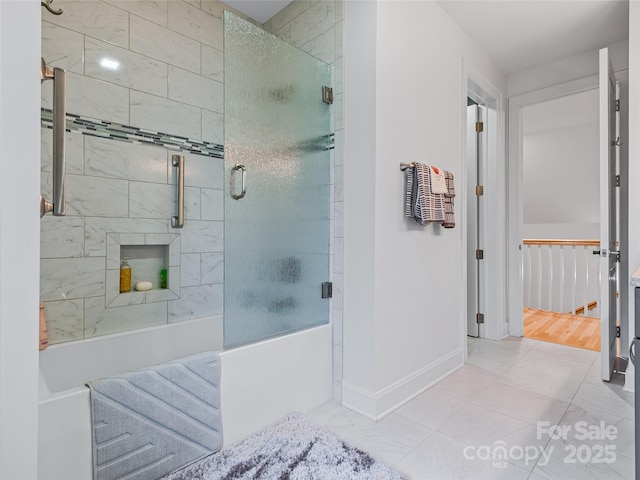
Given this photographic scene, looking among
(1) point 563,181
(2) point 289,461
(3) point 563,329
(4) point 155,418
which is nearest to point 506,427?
(2) point 289,461

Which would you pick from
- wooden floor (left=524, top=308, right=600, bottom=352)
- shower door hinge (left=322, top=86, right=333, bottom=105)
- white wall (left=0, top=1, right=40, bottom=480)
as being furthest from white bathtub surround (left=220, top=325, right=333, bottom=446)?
wooden floor (left=524, top=308, right=600, bottom=352)

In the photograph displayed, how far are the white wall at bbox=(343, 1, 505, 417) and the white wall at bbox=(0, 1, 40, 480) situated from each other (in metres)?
1.40

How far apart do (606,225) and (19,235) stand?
284cm

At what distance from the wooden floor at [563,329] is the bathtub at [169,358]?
2395 mm

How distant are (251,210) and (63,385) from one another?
1.25 meters

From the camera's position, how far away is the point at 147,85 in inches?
80.9

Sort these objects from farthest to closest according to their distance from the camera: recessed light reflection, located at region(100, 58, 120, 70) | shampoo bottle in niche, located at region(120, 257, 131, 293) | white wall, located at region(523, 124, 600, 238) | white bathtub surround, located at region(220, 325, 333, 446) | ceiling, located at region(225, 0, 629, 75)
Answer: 1. white wall, located at region(523, 124, 600, 238)
2. ceiling, located at region(225, 0, 629, 75)
3. shampoo bottle in niche, located at region(120, 257, 131, 293)
4. recessed light reflection, located at region(100, 58, 120, 70)
5. white bathtub surround, located at region(220, 325, 333, 446)

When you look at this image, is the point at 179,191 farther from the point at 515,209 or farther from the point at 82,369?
the point at 515,209

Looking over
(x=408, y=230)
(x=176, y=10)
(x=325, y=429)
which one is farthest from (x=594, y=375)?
(x=176, y=10)

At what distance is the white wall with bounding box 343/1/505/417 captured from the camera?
6.02ft

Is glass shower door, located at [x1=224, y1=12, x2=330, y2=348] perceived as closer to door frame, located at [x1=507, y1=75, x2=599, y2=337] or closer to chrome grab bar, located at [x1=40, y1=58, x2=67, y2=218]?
chrome grab bar, located at [x1=40, y1=58, x2=67, y2=218]

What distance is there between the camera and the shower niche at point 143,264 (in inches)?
76.9

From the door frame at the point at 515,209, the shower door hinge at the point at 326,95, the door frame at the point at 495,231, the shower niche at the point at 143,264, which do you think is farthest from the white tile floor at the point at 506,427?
the shower door hinge at the point at 326,95

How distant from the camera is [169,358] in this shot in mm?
2104
